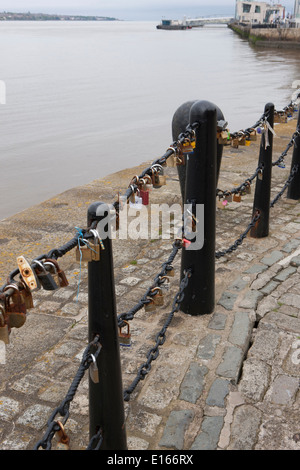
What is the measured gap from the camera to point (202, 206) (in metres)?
3.69

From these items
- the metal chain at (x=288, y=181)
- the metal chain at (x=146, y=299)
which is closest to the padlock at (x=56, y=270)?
the metal chain at (x=146, y=299)

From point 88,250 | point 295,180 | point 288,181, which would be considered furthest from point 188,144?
point 295,180

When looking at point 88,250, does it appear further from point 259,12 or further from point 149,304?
point 259,12

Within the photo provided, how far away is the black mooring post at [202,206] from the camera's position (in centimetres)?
Answer: 358

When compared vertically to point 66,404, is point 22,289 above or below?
above

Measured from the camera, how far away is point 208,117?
3.56 meters

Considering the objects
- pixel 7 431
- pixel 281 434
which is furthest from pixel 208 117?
pixel 7 431

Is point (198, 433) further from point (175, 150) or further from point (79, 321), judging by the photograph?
point (175, 150)

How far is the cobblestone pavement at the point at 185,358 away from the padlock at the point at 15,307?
115cm

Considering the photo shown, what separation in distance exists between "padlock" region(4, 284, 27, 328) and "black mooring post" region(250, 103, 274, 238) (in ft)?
12.3

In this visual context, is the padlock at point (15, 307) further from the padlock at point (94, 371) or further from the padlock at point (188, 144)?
the padlock at point (188, 144)

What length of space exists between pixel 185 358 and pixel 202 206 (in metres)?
1.12

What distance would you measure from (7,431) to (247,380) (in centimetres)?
154

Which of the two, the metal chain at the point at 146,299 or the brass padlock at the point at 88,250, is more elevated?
the brass padlock at the point at 88,250
